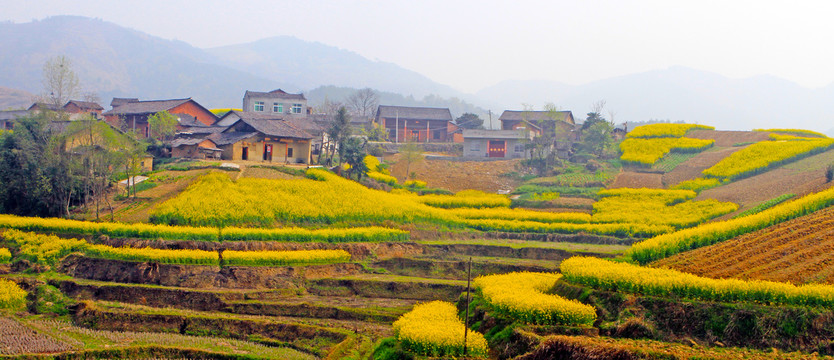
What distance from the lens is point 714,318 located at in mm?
15891

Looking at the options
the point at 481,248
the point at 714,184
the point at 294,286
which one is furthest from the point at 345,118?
the point at 714,184

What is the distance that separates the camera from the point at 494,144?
56.3m

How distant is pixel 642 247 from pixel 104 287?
64.9 feet

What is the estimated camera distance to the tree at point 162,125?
154 ft

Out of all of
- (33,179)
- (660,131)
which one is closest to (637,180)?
(660,131)

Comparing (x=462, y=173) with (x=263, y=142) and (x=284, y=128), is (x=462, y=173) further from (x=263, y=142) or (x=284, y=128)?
(x=263, y=142)

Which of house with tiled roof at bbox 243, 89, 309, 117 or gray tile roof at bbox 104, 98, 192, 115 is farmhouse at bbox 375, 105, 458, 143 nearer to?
house with tiled roof at bbox 243, 89, 309, 117

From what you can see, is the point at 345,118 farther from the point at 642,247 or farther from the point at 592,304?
Result: the point at 592,304

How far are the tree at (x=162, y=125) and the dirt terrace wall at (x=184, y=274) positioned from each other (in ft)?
74.8

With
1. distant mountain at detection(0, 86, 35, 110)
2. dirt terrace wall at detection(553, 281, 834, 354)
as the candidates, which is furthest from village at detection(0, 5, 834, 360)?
distant mountain at detection(0, 86, 35, 110)

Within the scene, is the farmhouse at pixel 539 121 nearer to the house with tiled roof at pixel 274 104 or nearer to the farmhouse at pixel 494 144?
the farmhouse at pixel 494 144

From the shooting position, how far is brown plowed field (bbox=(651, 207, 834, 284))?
1818 centimetres

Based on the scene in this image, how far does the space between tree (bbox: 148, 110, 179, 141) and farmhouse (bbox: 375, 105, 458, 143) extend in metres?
24.2

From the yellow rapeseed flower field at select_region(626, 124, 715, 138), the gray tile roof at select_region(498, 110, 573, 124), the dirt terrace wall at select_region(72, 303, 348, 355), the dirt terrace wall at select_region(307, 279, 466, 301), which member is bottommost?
the dirt terrace wall at select_region(72, 303, 348, 355)
